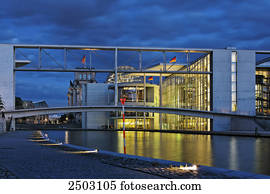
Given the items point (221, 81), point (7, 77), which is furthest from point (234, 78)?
point (7, 77)

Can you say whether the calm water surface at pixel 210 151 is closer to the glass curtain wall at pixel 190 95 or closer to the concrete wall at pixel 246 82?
the concrete wall at pixel 246 82

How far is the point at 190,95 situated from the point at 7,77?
36.6 meters

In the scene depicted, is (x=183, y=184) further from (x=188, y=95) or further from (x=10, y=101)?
(x=188, y=95)

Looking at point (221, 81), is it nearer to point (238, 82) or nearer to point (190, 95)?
point (238, 82)

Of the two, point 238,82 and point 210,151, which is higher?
point 238,82

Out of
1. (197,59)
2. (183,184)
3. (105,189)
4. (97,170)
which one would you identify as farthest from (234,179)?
(197,59)

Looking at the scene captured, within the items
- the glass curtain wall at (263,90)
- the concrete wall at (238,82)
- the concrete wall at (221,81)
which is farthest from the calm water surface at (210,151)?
the glass curtain wall at (263,90)

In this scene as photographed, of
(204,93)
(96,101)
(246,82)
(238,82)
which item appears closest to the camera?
(246,82)

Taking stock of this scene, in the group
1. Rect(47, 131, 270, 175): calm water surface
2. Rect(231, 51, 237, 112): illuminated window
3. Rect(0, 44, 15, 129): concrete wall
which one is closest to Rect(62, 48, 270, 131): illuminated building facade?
Rect(231, 51, 237, 112): illuminated window

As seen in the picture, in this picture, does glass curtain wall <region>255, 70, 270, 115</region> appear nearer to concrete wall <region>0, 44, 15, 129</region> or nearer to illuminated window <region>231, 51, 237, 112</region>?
illuminated window <region>231, 51, 237, 112</region>

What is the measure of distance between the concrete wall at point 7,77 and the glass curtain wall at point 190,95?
30.9m

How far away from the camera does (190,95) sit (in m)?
70.8

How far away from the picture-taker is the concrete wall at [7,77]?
2272 inches

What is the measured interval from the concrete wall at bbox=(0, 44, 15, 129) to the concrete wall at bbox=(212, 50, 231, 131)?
1397 inches
